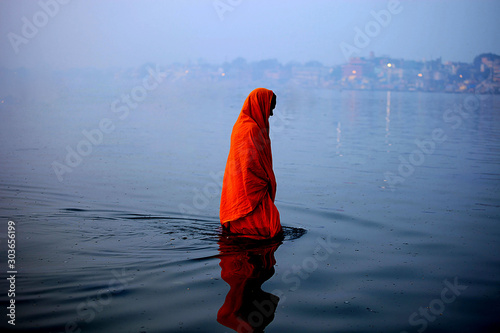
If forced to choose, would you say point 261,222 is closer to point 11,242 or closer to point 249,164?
point 249,164

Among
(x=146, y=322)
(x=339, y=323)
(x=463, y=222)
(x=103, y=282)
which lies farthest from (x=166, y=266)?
(x=463, y=222)

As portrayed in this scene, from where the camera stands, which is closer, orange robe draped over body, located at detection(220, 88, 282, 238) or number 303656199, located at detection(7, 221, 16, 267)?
number 303656199, located at detection(7, 221, 16, 267)

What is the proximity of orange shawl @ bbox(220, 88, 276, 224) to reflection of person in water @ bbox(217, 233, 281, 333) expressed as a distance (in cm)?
45

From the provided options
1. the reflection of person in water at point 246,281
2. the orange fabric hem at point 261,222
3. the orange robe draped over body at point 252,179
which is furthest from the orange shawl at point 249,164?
the reflection of person in water at point 246,281

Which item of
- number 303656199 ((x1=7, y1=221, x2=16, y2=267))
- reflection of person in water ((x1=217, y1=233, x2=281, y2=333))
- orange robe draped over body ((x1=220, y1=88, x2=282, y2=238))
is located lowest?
reflection of person in water ((x1=217, y1=233, x2=281, y2=333))

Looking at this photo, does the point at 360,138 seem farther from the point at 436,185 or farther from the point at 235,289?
the point at 235,289

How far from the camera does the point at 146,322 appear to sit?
4.05m

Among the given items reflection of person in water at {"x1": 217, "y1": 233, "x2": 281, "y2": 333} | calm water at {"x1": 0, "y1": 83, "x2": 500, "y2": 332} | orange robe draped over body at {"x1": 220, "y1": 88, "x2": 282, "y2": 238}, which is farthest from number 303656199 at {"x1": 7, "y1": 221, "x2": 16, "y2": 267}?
orange robe draped over body at {"x1": 220, "y1": 88, "x2": 282, "y2": 238}

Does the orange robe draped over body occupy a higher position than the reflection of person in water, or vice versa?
the orange robe draped over body

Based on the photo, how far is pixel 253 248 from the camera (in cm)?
605

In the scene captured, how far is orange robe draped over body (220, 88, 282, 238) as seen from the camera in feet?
20.8

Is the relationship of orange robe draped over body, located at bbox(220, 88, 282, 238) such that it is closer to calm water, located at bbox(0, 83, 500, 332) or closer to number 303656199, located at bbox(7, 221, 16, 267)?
calm water, located at bbox(0, 83, 500, 332)

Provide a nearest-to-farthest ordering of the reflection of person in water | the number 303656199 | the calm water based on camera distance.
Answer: the reflection of person in water
the calm water
the number 303656199

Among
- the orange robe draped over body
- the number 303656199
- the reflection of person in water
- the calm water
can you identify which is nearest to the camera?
the reflection of person in water
